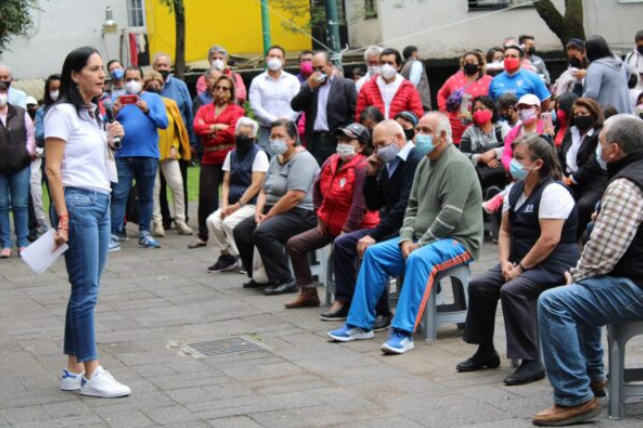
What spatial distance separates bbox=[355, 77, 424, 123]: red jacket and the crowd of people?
0.02m

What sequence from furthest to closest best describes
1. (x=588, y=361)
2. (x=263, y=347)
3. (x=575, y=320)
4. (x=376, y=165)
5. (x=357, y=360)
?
(x=376, y=165) < (x=263, y=347) < (x=357, y=360) < (x=588, y=361) < (x=575, y=320)

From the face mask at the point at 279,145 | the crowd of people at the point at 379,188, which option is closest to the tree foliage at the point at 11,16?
the crowd of people at the point at 379,188

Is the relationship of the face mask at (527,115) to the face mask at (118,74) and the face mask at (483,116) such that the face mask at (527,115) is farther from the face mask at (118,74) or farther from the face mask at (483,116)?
the face mask at (118,74)

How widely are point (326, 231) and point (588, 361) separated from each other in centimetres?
375

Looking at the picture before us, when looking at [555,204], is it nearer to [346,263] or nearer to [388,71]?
[346,263]

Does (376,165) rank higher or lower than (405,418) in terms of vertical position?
higher

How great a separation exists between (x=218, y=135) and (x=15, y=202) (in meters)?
2.54

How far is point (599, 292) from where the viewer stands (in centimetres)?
659

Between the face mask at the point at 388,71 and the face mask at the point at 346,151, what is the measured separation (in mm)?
3985

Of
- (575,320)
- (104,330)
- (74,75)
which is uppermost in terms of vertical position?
(74,75)

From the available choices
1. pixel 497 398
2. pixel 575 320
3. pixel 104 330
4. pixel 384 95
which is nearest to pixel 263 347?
pixel 104 330

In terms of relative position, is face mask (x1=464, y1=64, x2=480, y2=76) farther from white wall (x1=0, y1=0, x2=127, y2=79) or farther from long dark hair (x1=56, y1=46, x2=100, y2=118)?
white wall (x1=0, y1=0, x2=127, y2=79)

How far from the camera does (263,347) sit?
896 cm

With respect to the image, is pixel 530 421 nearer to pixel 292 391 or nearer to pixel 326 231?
pixel 292 391
